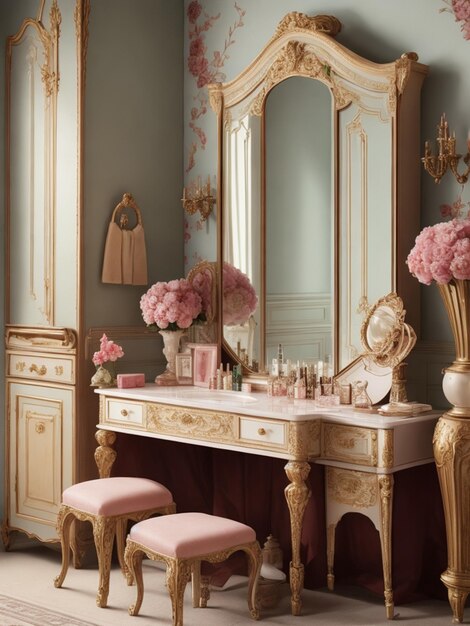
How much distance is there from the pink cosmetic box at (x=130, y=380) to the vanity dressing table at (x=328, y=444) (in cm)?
41

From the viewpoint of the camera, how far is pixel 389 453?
321 centimetres

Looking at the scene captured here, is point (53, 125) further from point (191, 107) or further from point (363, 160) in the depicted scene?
point (363, 160)

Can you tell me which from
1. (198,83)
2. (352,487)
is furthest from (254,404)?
(198,83)

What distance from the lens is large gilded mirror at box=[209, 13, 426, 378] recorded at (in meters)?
3.57

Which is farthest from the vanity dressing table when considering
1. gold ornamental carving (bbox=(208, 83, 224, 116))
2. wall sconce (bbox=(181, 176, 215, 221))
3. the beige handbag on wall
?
gold ornamental carving (bbox=(208, 83, 224, 116))

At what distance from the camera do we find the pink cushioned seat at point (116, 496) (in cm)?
352

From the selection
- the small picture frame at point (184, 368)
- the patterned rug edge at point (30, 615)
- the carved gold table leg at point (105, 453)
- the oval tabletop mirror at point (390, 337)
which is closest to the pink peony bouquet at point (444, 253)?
the oval tabletop mirror at point (390, 337)

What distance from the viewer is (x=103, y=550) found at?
11.5 feet

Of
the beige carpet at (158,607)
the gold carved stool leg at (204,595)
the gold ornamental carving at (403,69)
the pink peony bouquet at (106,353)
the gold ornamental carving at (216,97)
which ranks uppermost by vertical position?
the gold ornamental carving at (216,97)

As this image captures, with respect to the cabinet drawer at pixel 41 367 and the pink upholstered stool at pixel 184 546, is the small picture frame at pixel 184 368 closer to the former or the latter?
the cabinet drawer at pixel 41 367

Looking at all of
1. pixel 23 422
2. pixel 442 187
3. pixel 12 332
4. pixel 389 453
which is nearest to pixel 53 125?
pixel 12 332

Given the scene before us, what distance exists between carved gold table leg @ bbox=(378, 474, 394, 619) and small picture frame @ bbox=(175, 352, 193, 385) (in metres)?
1.20

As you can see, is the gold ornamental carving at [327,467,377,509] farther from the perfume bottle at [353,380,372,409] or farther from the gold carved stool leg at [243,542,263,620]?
the gold carved stool leg at [243,542,263,620]

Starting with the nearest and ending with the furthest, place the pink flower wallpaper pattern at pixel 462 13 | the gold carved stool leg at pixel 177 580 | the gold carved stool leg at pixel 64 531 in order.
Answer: the gold carved stool leg at pixel 177 580, the pink flower wallpaper pattern at pixel 462 13, the gold carved stool leg at pixel 64 531
